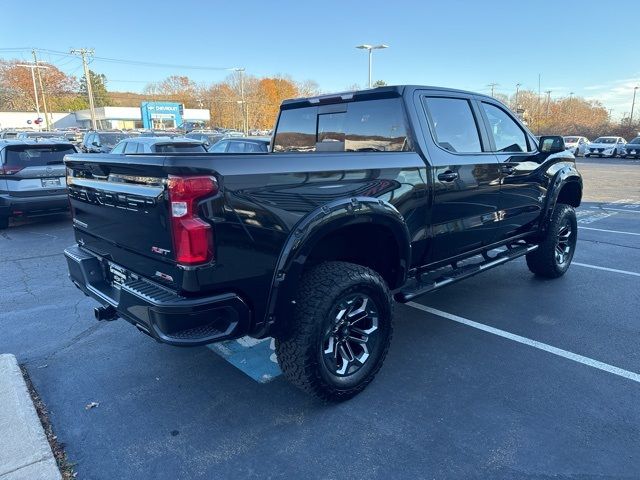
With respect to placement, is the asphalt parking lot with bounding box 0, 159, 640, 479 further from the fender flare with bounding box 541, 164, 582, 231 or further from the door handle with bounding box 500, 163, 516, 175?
the door handle with bounding box 500, 163, 516, 175

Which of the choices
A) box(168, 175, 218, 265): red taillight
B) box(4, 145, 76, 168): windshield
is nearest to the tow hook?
box(168, 175, 218, 265): red taillight

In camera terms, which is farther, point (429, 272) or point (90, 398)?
point (429, 272)

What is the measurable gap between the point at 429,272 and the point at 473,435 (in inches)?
58.8

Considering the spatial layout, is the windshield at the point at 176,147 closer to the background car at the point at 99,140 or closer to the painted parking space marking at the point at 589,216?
the background car at the point at 99,140

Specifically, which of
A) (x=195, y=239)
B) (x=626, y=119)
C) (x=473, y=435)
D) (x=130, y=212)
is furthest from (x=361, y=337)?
(x=626, y=119)

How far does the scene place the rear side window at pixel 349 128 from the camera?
11.4ft

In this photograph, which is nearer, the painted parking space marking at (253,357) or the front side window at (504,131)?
the painted parking space marking at (253,357)

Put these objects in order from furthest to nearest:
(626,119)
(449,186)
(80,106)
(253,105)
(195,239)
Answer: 1. (80,106)
2. (253,105)
3. (626,119)
4. (449,186)
5. (195,239)

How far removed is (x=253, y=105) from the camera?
88.4 m

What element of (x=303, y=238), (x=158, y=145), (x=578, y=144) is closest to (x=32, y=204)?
(x=158, y=145)

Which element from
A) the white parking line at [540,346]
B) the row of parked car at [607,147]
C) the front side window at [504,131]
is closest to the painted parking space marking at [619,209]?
the front side window at [504,131]

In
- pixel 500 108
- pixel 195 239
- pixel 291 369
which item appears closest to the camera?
pixel 195 239

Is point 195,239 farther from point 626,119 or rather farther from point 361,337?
point 626,119

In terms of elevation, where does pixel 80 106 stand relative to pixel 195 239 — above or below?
above
